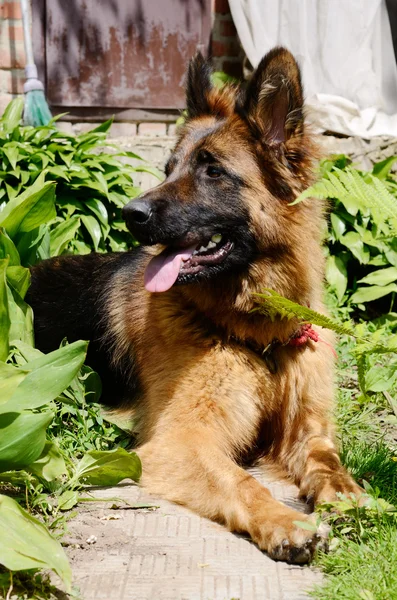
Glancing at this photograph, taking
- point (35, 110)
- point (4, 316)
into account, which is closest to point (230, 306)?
point (4, 316)

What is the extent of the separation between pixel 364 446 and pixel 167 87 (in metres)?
5.88

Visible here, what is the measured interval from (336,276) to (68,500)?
366cm

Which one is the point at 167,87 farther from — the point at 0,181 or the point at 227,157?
the point at 227,157

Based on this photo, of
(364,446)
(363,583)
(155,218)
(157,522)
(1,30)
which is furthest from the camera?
(1,30)

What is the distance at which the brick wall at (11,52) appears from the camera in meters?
8.12

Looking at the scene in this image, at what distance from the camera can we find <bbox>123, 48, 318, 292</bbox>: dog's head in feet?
12.0

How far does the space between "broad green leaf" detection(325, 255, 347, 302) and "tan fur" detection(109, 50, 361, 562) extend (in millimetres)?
2256

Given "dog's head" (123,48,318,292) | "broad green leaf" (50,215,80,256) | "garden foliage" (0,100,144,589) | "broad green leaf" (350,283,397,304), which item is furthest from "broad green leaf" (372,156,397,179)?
"dog's head" (123,48,318,292)

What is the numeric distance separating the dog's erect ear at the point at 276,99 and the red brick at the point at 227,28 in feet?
18.3

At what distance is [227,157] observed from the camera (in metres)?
3.77

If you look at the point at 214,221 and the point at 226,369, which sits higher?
the point at 214,221

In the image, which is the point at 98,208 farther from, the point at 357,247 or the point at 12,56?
the point at 12,56

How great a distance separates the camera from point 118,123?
878 cm

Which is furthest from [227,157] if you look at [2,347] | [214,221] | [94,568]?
[94,568]
